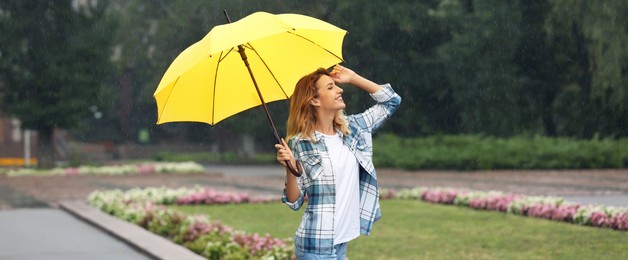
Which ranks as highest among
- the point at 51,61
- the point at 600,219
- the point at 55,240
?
the point at 51,61

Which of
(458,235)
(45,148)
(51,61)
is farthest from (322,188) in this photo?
(45,148)

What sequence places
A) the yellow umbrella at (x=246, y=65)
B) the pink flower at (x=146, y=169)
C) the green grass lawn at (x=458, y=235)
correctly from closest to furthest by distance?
the yellow umbrella at (x=246, y=65), the green grass lawn at (x=458, y=235), the pink flower at (x=146, y=169)

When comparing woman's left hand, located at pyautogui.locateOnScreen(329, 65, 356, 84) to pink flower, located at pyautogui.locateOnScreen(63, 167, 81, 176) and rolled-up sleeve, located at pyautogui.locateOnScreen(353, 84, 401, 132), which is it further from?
pink flower, located at pyautogui.locateOnScreen(63, 167, 81, 176)

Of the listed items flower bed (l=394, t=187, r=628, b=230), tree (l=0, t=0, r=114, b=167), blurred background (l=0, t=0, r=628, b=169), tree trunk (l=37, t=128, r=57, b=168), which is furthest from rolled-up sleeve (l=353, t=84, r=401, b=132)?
tree trunk (l=37, t=128, r=57, b=168)

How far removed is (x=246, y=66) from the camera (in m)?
5.07

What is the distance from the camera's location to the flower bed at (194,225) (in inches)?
379

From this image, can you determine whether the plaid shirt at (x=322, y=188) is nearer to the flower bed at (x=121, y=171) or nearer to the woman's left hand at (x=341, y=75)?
the woman's left hand at (x=341, y=75)

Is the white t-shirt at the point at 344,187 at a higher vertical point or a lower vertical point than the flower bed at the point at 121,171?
higher

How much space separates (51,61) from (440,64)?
14606 millimetres

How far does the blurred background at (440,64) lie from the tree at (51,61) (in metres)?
0.04

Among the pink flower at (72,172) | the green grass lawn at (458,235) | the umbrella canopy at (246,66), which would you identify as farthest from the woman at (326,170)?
the pink flower at (72,172)

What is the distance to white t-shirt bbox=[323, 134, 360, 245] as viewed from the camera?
472 cm

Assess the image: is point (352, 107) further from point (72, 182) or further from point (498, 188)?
point (498, 188)

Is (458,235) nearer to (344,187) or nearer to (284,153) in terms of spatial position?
(344,187)
